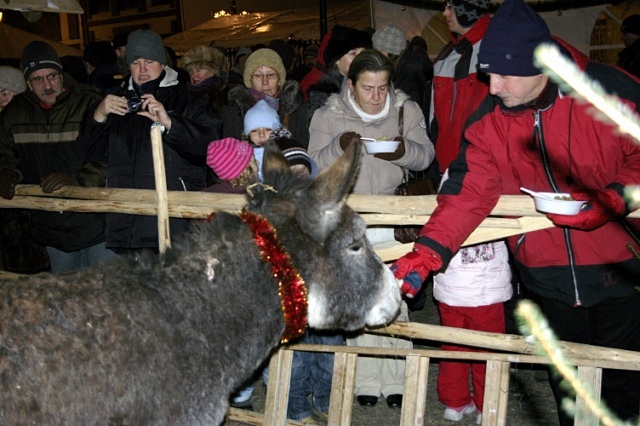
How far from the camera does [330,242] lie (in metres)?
3.41

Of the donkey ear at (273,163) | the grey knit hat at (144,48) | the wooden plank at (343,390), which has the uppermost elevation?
the grey knit hat at (144,48)

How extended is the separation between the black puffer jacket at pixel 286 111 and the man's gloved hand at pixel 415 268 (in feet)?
6.92

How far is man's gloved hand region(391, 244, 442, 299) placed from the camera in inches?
157

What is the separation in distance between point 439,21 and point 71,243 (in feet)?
25.7

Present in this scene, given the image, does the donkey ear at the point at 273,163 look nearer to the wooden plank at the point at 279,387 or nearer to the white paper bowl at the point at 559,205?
the white paper bowl at the point at 559,205

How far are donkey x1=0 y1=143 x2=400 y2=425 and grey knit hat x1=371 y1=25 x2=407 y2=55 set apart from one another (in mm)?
3605

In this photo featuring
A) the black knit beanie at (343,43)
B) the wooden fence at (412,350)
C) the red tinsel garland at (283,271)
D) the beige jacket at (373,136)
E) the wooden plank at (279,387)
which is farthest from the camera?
the black knit beanie at (343,43)

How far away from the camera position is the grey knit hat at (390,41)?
688 cm

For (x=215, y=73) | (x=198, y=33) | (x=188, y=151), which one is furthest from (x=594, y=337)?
(x=198, y=33)

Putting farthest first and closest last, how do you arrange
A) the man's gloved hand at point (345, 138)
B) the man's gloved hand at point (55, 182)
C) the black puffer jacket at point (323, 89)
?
the black puffer jacket at point (323, 89)
the man's gloved hand at point (55, 182)
the man's gloved hand at point (345, 138)

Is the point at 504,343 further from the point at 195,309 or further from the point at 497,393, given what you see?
the point at 195,309

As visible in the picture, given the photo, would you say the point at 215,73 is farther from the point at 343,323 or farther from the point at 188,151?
the point at 343,323

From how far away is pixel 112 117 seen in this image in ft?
18.4

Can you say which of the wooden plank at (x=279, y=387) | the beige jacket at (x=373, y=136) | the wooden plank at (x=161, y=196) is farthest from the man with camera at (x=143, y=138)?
the wooden plank at (x=279, y=387)
